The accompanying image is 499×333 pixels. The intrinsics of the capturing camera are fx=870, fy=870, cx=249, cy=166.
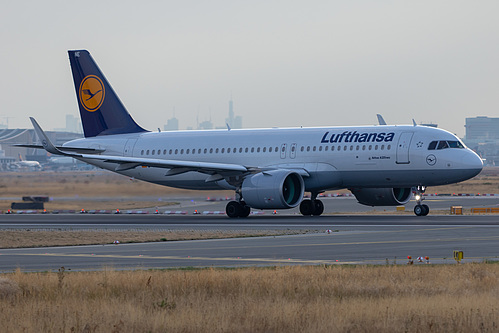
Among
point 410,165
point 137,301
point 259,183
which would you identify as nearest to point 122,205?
point 259,183

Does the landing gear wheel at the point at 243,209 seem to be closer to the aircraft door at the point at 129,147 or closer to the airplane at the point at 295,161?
→ the airplane at the point at 295,161

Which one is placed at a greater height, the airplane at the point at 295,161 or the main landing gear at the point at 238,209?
the airplane at the point at 295,161

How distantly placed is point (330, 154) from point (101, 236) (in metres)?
15.2

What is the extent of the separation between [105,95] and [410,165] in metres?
20.3

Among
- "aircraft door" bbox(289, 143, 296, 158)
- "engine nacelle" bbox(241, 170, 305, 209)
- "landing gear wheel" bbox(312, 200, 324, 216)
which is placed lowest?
"landing gear wheel" bbox(312, 200, 324, 216)

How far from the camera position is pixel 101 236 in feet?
106

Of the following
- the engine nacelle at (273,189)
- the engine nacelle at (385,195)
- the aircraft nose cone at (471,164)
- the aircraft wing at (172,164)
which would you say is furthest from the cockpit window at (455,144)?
the aircraft wing at (172,164)

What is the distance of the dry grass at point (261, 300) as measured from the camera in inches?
518

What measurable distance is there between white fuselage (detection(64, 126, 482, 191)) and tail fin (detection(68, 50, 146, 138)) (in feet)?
8.60

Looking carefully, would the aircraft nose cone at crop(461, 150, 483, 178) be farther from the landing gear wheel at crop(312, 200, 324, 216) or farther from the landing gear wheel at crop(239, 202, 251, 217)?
the landing gear wheel at crop(239, 202, 251, 217)

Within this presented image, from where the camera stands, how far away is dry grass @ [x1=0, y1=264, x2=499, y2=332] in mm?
13156

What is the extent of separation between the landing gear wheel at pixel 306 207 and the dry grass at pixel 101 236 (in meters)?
12.7

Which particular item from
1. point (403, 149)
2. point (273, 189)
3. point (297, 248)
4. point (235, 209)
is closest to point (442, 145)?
point (403, 149)

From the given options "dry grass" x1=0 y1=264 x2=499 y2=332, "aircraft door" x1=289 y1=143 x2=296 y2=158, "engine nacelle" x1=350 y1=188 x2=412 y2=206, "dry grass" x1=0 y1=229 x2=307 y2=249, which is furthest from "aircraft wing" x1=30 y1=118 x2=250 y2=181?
"dry grass" x1=0 y1=264 x2=499 y2=332
